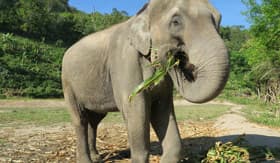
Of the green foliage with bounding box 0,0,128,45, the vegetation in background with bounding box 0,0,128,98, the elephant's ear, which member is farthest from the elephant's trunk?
the green foliage with bounding box 0,0,128,45

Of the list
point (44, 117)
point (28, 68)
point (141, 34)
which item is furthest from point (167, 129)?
point (28, 68)

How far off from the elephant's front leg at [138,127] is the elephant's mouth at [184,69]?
0.60 metres

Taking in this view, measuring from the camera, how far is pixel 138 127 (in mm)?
4367

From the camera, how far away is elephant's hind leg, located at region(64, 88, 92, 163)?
5.80m

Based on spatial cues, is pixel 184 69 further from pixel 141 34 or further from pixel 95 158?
pixel 95 158

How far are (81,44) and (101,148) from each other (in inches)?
88.2

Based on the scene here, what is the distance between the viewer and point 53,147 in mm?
6957

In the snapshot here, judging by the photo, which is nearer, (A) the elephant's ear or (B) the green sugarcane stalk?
(B) the green sugarcane stalk

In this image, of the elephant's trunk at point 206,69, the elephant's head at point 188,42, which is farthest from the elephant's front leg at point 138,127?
the elephant's trunk at point 206,69

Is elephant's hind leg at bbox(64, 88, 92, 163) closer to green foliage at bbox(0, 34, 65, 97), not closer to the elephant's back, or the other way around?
the elephant's back

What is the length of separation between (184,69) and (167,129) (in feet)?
3.65

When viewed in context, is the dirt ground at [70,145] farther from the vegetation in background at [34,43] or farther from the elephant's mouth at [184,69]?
the vegetation in background at [34,43]

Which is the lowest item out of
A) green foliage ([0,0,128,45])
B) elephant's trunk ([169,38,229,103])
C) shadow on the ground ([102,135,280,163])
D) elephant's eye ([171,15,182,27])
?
shadow on the ground ([102,135,280,163])

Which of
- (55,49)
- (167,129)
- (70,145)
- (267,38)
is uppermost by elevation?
(55,49)
